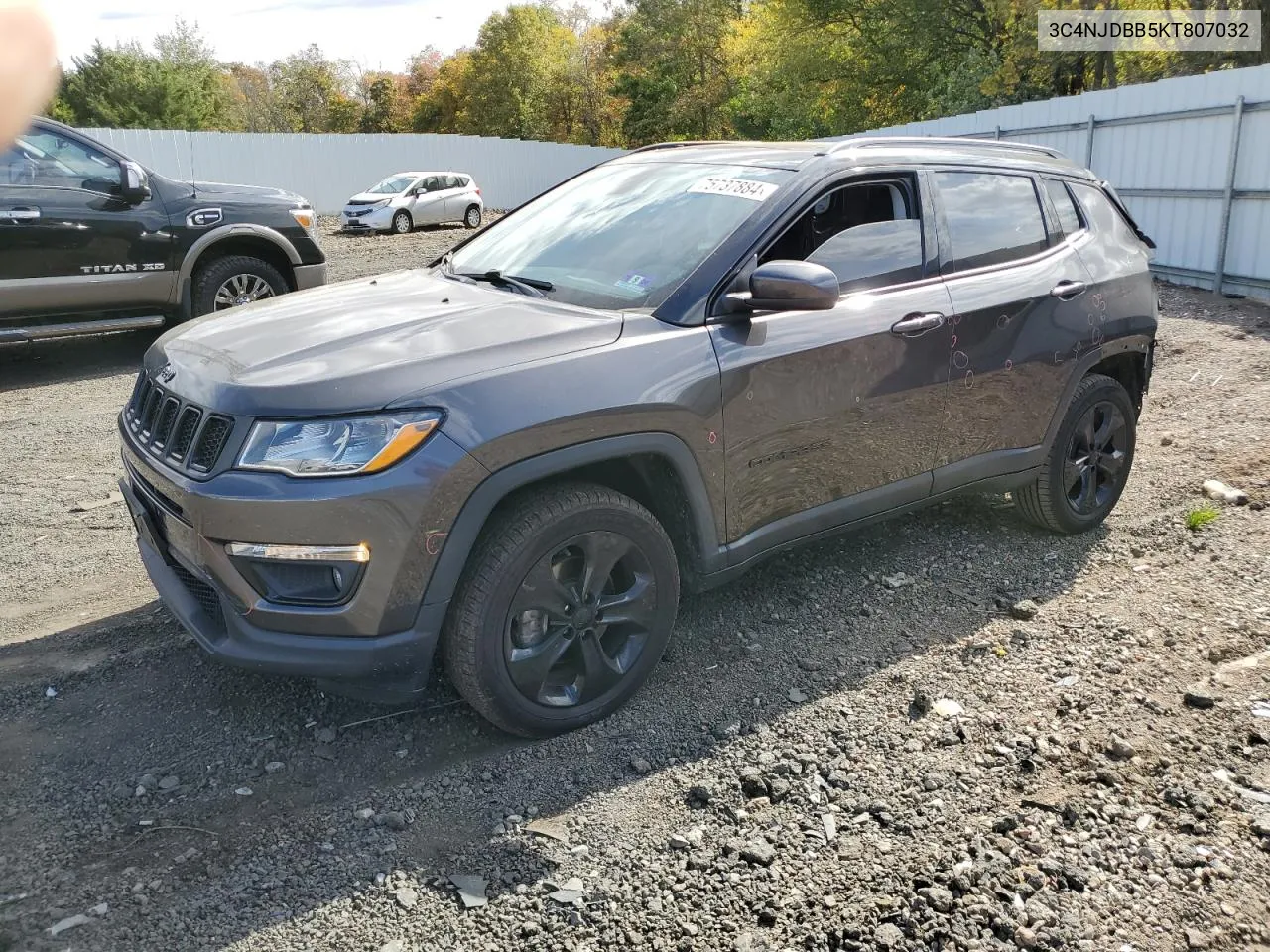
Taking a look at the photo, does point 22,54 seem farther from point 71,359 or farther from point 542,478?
point 71,359

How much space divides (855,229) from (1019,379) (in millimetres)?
1037

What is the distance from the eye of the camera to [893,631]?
4.10 metres

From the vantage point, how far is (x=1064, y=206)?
4812mm

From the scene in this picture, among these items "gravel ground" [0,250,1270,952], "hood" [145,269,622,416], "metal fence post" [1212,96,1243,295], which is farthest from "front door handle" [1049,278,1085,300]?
"metal fence post" [1212,96,1243,295]

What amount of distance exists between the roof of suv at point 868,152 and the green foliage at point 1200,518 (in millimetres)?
1779

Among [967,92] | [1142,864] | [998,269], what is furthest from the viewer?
[967,92]

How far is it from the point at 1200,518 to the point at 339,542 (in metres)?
4.28

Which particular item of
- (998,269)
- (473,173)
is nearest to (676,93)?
(473,173)

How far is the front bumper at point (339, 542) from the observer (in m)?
2.85

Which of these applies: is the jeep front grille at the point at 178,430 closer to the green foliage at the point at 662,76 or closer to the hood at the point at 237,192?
the hood at the point at 237,192

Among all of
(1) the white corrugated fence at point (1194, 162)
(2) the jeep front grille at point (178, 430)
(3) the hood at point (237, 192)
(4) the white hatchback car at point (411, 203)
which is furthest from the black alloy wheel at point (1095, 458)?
(4) the white hatchback car at point (411, 203)

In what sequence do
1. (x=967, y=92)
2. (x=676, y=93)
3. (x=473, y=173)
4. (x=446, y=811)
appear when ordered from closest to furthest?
1. (x=446, y=811)
2. (x=967, y=92)
3. (x=473, y=173)
4. (x=676, y=93)

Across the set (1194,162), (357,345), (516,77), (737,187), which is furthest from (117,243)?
(516,77)

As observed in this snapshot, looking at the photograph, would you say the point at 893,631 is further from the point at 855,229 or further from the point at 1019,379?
the point at 855,229
